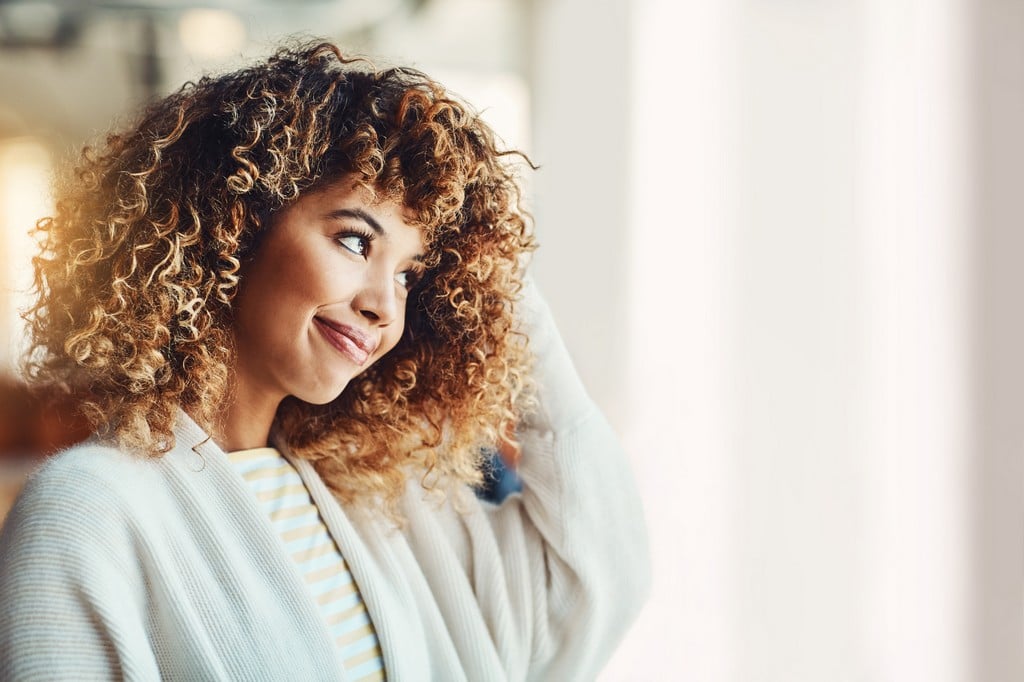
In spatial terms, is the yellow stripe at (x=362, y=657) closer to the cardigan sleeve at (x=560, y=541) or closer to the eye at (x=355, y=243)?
the cardigan sleeve at (x=560, y=541)

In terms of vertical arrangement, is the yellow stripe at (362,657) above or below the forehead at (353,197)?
below

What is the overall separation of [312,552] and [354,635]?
6cm

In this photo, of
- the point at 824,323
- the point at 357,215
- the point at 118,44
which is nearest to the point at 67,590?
the point at 357,215

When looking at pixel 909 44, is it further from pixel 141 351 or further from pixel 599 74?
pixel 141 351

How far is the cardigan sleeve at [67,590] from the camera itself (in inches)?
18.8

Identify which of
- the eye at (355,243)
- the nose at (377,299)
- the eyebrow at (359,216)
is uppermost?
the eyebrow at (359,216)

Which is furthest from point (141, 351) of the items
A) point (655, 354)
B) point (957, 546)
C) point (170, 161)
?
point (957, 546)

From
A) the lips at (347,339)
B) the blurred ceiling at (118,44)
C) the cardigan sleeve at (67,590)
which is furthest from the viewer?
the blurred ceiling at (118,44)

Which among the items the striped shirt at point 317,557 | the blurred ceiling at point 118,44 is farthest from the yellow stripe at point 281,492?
the blurred ceiling at point 118,44

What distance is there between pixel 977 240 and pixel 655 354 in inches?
13.0

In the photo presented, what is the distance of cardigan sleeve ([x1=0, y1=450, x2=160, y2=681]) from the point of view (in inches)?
18.8

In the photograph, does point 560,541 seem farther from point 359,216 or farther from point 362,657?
point 359,216

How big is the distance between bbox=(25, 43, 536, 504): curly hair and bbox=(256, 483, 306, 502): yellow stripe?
3 centimetres

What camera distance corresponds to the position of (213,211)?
1.86 feet
